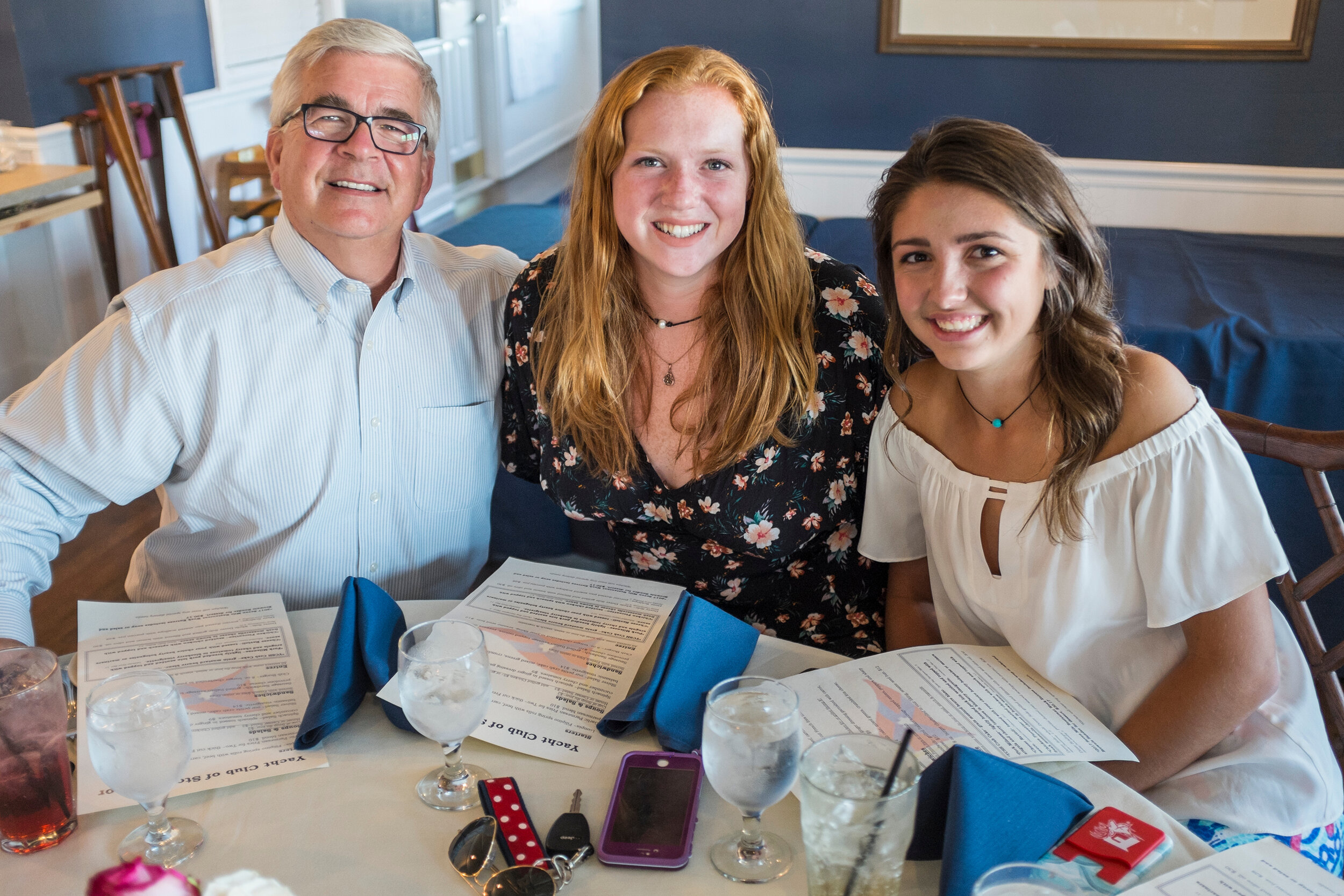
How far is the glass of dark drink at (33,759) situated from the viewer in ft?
2.97

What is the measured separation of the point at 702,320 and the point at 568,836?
2.89ft

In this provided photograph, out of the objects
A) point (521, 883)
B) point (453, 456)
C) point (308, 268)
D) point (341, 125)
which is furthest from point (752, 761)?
point (341, 125)

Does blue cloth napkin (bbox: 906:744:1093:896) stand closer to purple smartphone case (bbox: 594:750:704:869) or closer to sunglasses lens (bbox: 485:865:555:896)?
purple smartphone case (bbox: 594:750:704:869)

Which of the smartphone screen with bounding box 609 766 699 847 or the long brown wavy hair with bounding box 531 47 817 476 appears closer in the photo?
the smartphone screen with bounding box 609 766 699 847

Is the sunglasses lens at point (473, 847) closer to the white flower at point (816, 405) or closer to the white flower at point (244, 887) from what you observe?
the white flower at point (244, 887)

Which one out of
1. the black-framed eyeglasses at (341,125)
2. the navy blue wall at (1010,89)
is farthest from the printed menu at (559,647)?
the navy blue wall at (1010,89)

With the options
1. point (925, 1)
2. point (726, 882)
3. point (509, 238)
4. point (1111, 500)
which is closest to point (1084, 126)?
point (925, 1)

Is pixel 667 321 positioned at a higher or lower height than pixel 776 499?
higher

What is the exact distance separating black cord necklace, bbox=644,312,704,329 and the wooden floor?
5.67 ft

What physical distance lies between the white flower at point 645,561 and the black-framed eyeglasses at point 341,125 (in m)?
0.72

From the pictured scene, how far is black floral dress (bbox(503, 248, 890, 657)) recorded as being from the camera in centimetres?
151

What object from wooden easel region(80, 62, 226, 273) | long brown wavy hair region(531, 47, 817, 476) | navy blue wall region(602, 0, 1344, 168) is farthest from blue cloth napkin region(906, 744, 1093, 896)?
wooden easel region(80, 62, 226, 273)

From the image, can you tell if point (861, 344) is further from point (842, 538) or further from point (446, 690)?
point (446, 690)

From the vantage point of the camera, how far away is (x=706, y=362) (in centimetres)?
157
